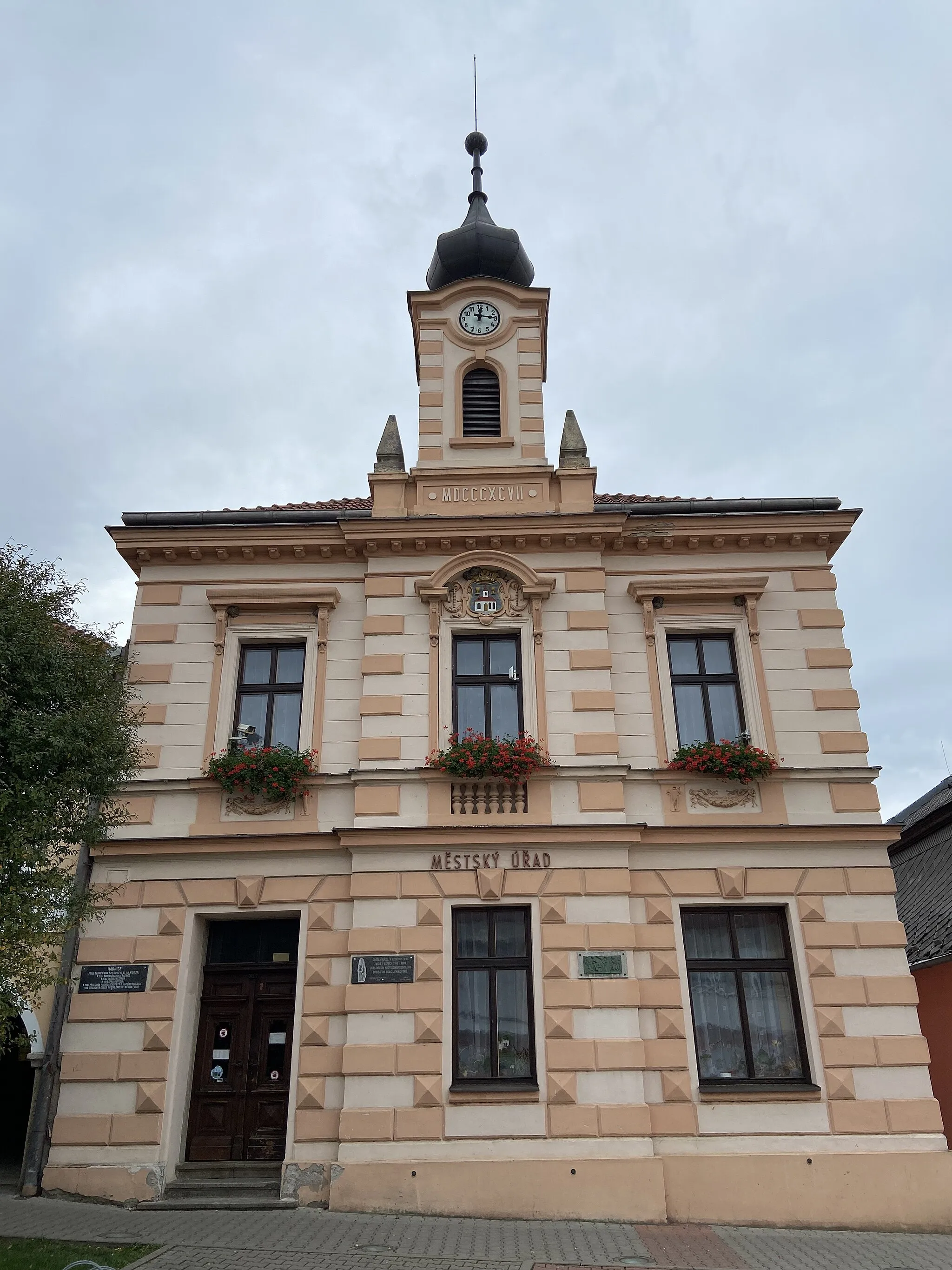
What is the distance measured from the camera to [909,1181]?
10367mm

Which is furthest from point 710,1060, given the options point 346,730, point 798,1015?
point 346,730

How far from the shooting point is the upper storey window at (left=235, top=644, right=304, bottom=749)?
42.4ft

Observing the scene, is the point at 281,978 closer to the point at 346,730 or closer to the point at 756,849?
the point at 346,730

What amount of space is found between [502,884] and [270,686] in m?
4.37

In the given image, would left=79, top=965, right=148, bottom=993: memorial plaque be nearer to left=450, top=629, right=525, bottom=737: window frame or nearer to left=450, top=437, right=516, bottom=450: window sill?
left=450, top=629, right=525, bottom=737: window frame

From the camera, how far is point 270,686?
43.4ft

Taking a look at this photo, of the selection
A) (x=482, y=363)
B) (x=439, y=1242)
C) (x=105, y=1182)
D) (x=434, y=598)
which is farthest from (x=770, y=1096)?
(x=482, y=363)

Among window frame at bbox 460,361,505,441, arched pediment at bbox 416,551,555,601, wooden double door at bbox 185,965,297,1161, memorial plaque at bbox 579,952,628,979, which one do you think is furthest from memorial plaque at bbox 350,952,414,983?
window frame at bbox 460,361,505,441

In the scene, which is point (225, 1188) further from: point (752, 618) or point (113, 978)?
point (752, 618)

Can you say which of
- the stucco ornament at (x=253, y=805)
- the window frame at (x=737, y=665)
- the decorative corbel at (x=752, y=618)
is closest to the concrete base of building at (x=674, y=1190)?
the stucco ornament at (x=253, y=805)

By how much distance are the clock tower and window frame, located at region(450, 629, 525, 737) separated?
2.73m

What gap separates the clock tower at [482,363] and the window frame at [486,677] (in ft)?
8.97

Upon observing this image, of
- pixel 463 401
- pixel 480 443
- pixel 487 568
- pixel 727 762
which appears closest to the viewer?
pixel 727 762

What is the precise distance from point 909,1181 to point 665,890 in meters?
4.01
